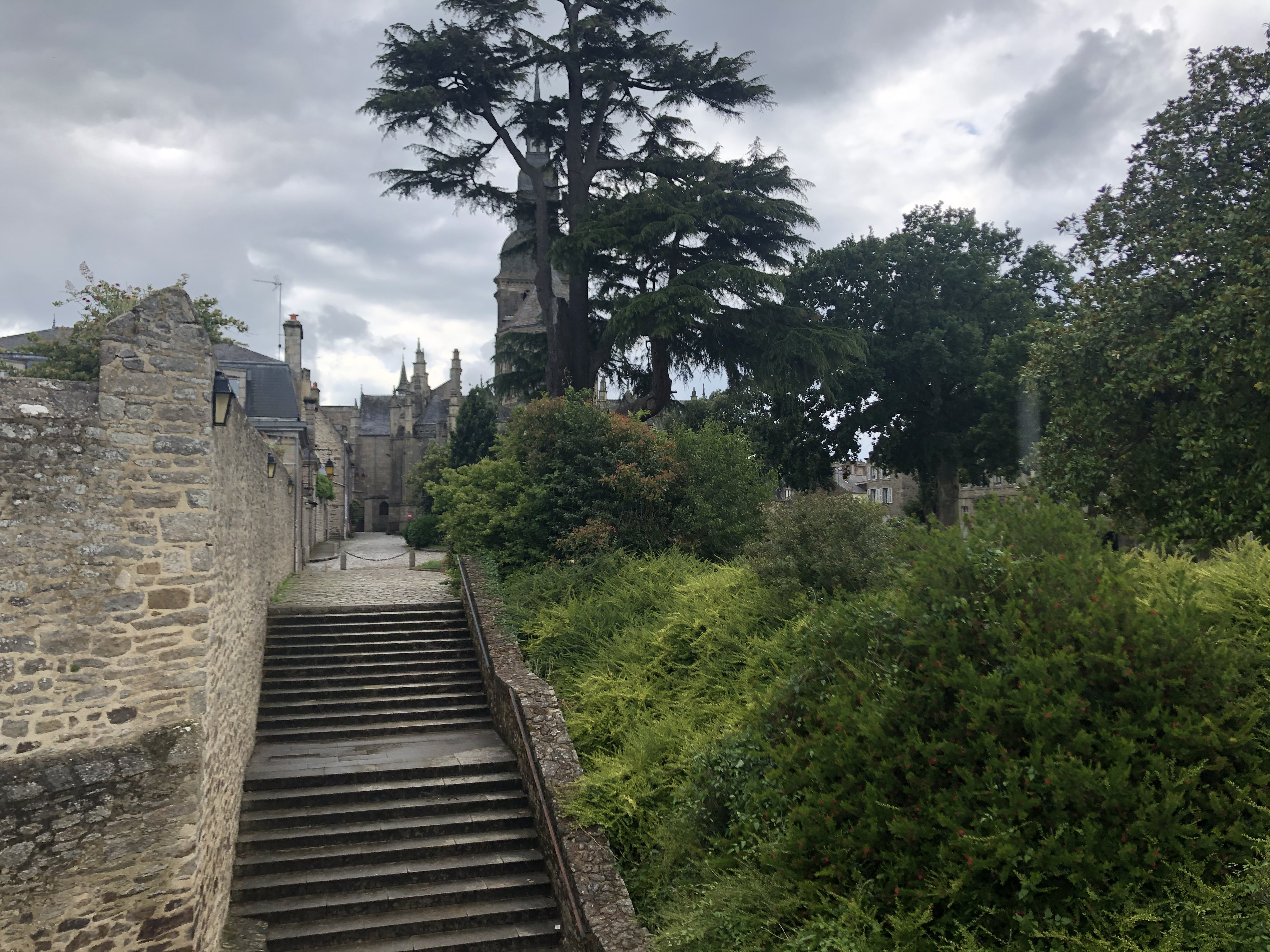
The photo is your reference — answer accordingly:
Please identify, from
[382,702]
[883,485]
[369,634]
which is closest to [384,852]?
[382,702]

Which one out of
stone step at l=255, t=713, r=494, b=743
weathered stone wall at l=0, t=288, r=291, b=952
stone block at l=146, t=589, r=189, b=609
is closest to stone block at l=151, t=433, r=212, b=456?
weathered stone wall at l=0, t=288, r=291, b=952

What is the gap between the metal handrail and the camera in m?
7.12

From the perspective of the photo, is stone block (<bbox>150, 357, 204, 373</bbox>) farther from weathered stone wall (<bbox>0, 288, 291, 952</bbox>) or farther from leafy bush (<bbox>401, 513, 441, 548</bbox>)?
leafy bush (<bbox>401, 513, 441, 548</bbox>)

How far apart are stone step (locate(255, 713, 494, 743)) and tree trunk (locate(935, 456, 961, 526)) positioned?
61.4 ft

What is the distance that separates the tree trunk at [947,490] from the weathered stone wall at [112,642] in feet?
75.4

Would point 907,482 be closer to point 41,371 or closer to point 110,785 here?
point 41,371

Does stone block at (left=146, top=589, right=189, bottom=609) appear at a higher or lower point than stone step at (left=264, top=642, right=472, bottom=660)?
higher

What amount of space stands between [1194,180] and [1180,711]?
10.4 m

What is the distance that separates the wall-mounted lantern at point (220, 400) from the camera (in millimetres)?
6449

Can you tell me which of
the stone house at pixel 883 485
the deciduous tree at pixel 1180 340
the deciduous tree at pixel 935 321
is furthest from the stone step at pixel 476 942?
the stone house at pixel 883 485

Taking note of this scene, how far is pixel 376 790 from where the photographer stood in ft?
30.4

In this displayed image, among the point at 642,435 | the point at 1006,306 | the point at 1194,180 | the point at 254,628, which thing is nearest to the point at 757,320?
the point at 642,435

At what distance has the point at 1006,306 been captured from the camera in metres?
24.6

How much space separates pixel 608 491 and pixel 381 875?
8.03 metres
